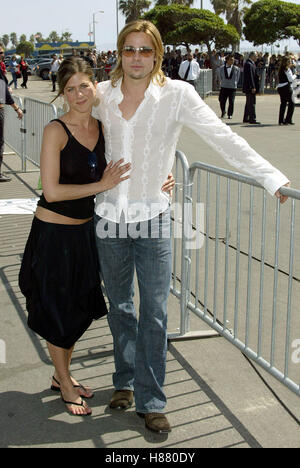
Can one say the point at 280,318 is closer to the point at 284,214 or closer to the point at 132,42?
the point at 132,42

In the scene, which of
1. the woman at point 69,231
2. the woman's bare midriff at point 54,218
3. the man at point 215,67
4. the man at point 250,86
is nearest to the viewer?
the woman at point 69,231

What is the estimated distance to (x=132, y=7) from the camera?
89312 millimetres

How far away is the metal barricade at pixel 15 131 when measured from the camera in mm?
10327

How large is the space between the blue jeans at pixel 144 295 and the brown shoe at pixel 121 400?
0.12 meters

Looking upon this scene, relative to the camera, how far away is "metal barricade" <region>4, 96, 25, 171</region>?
1033cm

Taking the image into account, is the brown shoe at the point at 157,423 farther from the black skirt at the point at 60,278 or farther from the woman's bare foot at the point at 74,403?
the black skirt at the point at 60,278

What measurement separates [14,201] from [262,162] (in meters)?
5.75

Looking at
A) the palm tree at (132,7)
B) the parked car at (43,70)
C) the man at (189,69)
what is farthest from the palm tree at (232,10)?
the man at (189,69)

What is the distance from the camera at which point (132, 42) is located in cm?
287

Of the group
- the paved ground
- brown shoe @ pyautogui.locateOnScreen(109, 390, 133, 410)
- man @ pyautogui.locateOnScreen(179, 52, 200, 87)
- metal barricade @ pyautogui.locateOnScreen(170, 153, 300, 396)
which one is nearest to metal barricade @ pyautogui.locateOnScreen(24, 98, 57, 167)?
metal barricade @ pyautogui.locateOnScreen(170, 153, 300, 396)

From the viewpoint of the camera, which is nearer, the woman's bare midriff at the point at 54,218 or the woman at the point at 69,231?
the woman at the point at 69,231

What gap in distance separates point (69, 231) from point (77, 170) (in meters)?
0.33

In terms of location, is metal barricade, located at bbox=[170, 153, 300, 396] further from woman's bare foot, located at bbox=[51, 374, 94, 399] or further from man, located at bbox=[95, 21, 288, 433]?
woman's bare foot, located at bbox=[51, 374, 94, 399]

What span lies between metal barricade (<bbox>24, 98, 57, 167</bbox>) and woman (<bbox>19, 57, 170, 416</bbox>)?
16.8 feet
